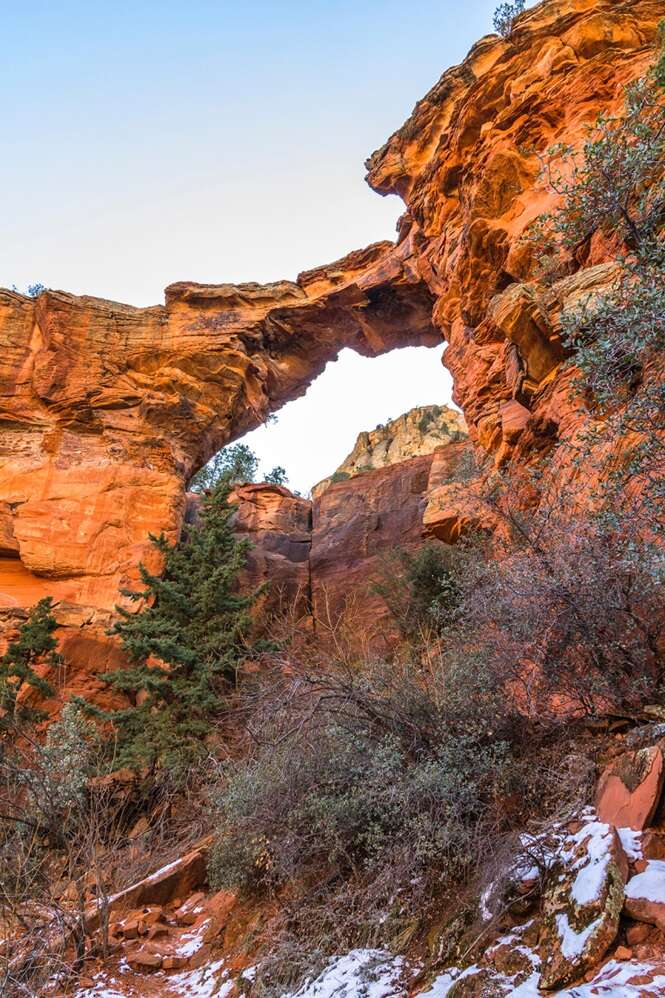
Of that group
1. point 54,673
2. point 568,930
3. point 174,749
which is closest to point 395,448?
point 54,673

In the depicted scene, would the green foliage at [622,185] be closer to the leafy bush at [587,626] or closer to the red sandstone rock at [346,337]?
the leafy bush at [587,626]

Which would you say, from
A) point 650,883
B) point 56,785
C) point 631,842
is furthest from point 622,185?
point 56,785

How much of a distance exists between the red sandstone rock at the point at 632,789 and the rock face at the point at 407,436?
29410 millimetres

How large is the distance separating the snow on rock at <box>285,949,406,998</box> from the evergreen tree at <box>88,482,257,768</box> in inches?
282

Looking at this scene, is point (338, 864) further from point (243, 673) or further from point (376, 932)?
point (243, 673)

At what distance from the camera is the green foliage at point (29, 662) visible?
1292 cm

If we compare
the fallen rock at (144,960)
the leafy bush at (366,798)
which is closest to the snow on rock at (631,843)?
the leafy bush at (366,798)

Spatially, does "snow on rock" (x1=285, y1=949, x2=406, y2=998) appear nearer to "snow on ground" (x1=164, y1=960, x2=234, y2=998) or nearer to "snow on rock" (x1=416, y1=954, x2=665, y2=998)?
"snow on rock" (x1=416, y1=954, x2=665, y2=998)

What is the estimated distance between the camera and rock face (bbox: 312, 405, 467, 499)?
114ft

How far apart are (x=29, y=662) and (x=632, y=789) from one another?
14455 mm

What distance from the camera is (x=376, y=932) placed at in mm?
4555

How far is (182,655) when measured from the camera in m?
12.7

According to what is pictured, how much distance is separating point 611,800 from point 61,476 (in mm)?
18853

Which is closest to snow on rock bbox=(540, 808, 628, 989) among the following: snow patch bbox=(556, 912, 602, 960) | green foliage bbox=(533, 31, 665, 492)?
snow patch bbox=(556, 912, 602, 960)
